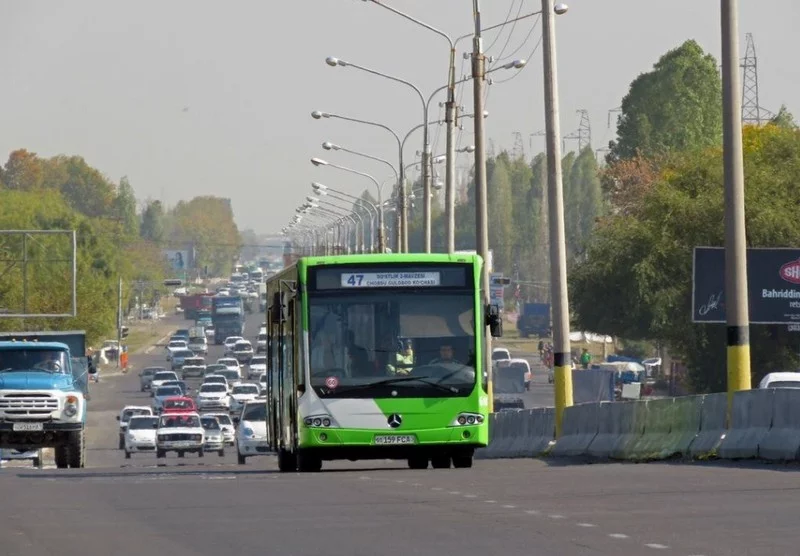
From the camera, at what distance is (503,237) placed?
196 meters

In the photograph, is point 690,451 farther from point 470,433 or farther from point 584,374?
point 584,374

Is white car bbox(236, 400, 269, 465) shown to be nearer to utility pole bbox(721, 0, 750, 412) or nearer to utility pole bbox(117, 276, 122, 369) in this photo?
utility pole bbox(721, 0, 750, 412)

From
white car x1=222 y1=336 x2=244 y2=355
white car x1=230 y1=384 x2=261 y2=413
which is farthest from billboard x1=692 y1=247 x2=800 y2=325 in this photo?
white car x1=222 y1=336 x2=244 y2=355

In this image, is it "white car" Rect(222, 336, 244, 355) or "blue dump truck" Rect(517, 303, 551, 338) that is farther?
"blue dump truck" Rect(517, 303, 551, 338)

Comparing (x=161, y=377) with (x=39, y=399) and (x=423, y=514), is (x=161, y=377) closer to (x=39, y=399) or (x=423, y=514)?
(x=39, y=399)

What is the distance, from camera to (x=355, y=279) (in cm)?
2303

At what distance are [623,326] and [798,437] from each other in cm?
5453

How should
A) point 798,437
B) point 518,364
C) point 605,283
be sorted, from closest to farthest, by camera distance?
1. point 798,437
2. point 605,283
3. point 518,364

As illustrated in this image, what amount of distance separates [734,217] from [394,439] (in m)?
5.24

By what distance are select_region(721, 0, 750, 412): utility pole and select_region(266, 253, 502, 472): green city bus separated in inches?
121

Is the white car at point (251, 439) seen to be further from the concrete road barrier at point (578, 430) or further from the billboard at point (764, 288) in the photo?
the concrete road barrier at point (578, 430)

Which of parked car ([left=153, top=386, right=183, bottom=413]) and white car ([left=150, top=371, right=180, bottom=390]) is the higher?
white car ([left=150, top=371, right=180, bottom=390])

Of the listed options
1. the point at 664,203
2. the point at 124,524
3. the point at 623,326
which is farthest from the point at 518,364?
the point at 124,524

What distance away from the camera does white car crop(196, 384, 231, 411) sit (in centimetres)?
8338
